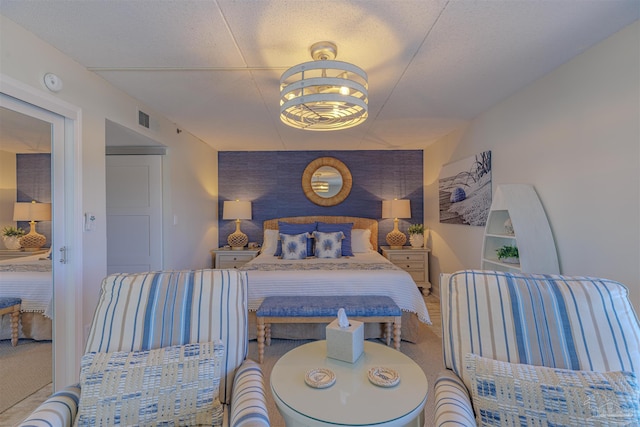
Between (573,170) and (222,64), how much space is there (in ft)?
8.47

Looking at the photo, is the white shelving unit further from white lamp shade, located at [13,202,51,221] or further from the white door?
the white door

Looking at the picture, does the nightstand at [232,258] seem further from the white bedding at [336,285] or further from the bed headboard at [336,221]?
the white bedding at [336,285]

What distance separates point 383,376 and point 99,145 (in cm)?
258

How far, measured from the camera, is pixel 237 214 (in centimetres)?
465

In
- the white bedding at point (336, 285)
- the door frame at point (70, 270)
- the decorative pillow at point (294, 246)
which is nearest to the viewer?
the door frame at point (70, 270)

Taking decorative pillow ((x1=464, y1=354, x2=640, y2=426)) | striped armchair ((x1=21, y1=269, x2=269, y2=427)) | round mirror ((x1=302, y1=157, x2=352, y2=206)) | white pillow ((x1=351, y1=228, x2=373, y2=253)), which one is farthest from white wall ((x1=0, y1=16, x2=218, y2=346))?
decorative pillow ((x1=464, y1=354, x2=640, y2=426))

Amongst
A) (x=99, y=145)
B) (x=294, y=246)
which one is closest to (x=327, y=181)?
(x=294, y=246)

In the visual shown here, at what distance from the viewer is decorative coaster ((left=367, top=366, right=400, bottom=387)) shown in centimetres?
131

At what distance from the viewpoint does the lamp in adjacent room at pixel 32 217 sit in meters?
1.89

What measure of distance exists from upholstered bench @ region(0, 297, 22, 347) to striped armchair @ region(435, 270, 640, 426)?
2458mm

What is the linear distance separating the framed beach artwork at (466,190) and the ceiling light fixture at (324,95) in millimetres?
1886

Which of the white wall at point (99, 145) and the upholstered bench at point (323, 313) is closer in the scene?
the white wall at point (99, 145)

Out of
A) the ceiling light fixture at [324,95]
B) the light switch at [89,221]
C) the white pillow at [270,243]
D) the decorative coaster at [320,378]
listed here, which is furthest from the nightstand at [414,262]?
the light switch at [89,221]

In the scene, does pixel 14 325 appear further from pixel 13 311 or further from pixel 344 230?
pixel 344 230
